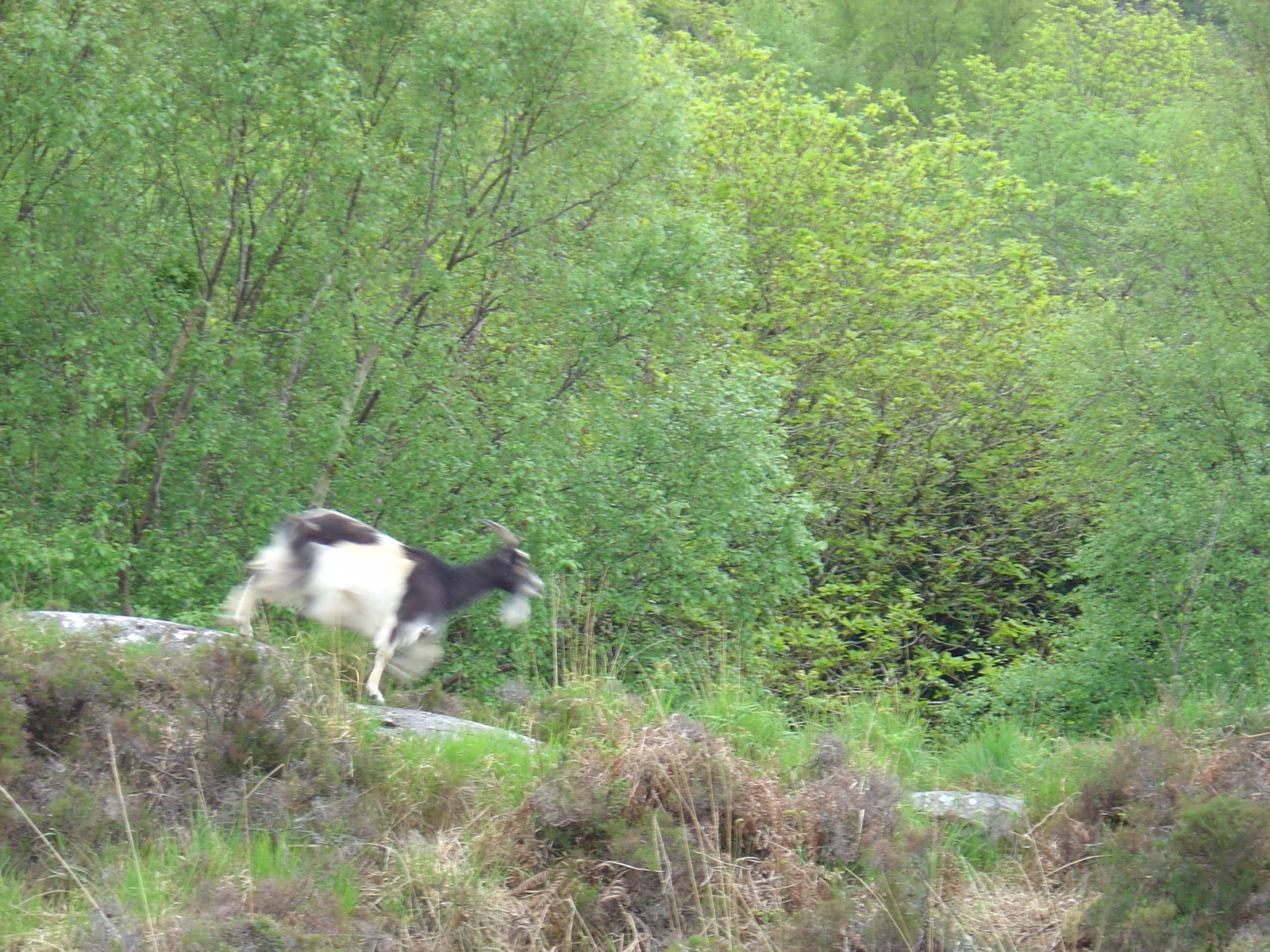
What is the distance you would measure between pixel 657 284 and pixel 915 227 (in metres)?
7.51

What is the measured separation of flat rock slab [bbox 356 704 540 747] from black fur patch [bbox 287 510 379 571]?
43.7 inches

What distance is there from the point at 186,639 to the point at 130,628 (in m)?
0.46

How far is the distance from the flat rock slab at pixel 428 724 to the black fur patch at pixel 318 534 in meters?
1.11

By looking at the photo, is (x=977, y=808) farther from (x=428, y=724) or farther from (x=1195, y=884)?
(x=428, y=724)

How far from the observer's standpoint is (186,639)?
770cm

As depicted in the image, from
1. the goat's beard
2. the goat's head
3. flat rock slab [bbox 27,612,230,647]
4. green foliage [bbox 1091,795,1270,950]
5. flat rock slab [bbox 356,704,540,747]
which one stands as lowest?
flat rock slab [bbox 27,612,230,647]

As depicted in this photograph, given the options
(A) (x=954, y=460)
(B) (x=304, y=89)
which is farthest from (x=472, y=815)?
(A) (x=954, y=460)

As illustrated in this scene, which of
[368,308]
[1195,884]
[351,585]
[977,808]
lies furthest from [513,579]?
[1195,884]

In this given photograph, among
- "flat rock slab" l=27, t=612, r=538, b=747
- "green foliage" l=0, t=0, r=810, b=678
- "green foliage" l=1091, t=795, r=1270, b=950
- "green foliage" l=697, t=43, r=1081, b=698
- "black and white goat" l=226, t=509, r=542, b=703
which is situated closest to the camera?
"green foliage" l=1091, t=795, r=1270, b=950

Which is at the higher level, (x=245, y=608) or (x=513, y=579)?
(x=513, y=579)

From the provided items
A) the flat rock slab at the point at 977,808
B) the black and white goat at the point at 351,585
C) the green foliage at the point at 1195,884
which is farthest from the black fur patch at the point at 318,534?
the green foliage at the point at 1195,884

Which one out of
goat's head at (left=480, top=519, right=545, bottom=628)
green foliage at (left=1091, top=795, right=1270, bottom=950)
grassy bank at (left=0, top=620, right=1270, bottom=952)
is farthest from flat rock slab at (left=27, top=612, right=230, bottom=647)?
green foliage at (left=1091, top=795, right=1270, bottom=950)

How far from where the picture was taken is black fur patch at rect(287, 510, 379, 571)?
337 inches

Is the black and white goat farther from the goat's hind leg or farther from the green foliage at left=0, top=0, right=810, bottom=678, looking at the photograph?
the green foliage at left=0, top=0, right=810, bottom=678
